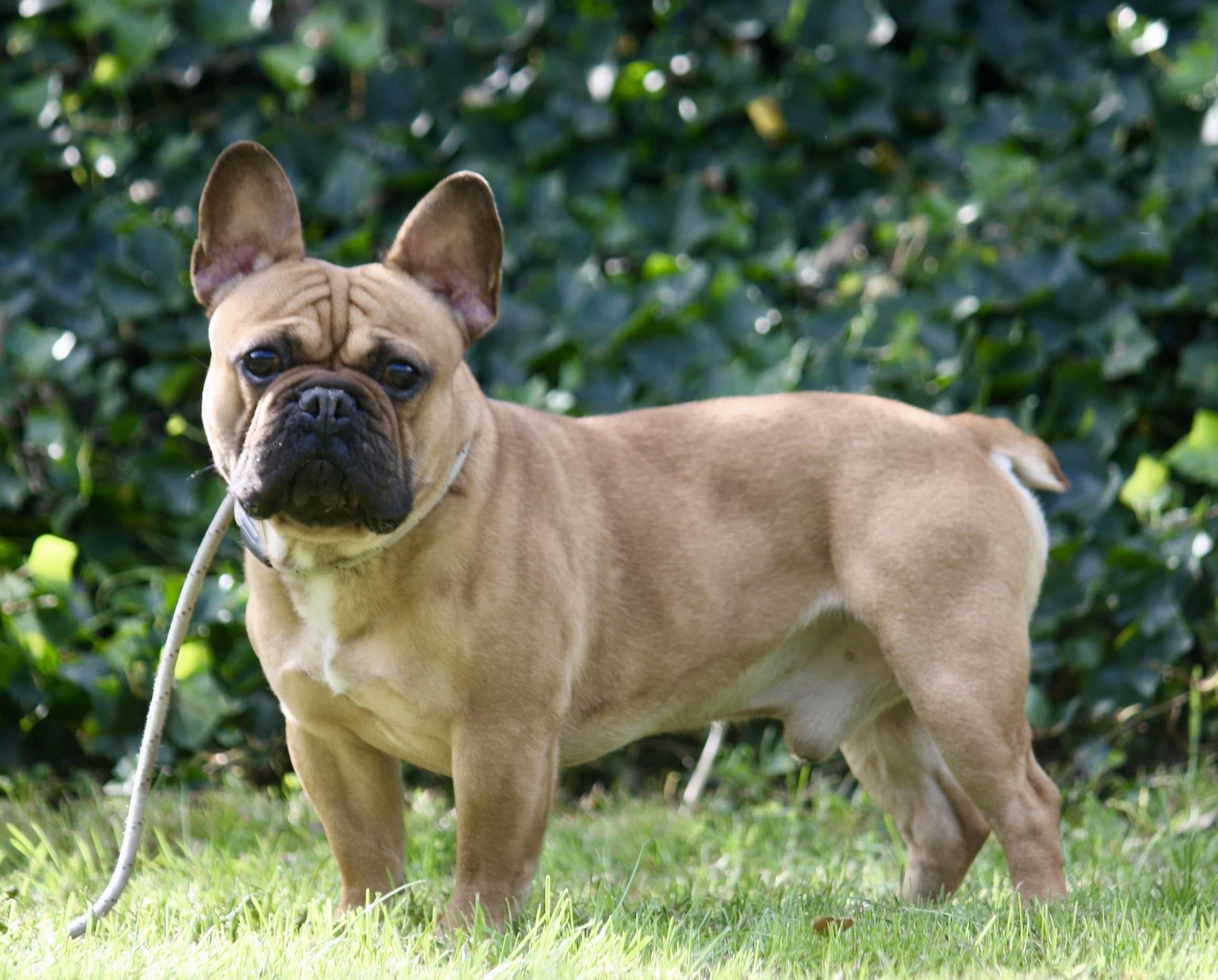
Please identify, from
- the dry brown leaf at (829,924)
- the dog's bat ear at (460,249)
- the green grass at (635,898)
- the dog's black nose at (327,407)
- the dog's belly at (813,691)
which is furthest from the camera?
the dog's belly at (813,691)

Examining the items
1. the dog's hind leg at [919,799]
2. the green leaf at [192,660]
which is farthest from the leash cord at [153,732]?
the dog's hind leg at [919,799]

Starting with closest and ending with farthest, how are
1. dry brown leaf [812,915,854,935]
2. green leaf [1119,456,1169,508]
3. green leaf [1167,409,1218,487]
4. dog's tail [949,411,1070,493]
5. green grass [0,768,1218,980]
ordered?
1. green grass [0,768,1218,980]
2. dry brown leaf [812,915,854,935]
3. dog's tail [949,411,1070,493]
4. green leaf [1167,409,1218,487]
5. green leaf [1119,456,1169,508]

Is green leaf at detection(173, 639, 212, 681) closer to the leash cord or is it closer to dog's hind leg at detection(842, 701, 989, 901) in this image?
the leash cord

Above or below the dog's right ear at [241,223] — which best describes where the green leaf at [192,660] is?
below

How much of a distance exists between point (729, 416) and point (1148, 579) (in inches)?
76.7

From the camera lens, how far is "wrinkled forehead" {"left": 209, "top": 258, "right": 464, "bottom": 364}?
323 cm

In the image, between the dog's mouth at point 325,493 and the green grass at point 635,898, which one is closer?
the green grass at point 635,898

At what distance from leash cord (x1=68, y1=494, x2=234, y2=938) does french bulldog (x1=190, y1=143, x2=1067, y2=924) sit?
5.5 inches

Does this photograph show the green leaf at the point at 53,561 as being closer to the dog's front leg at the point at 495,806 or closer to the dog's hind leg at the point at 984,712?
the dog's front leg at the point at 495,806

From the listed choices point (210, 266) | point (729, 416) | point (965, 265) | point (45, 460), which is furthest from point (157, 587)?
point (965, 265)

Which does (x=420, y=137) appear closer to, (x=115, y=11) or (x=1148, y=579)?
(x=115, y=11)

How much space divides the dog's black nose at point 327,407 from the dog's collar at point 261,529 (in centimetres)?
31

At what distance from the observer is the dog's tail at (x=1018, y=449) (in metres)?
4.02

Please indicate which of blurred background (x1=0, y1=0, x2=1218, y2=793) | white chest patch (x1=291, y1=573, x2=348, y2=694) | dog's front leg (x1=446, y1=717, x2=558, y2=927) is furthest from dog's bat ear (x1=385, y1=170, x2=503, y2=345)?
blurred background (x1=0, y1=0, x2=1218, y2=793)
